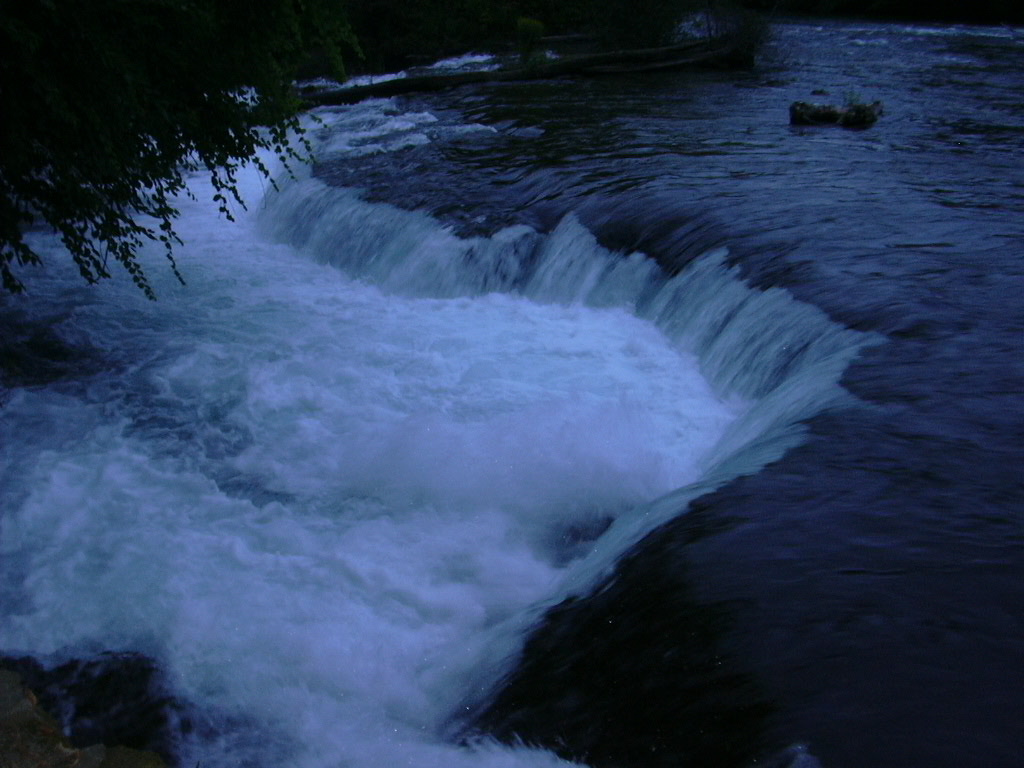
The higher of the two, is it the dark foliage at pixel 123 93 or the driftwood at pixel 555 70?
the dark foliage at pixel 123 93

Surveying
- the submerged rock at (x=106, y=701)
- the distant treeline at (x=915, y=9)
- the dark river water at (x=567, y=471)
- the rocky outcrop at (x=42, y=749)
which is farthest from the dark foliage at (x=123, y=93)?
the distant treeline at (x=915, y=9)

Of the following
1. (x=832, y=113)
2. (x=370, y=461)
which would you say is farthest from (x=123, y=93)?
(x=832, y=113)

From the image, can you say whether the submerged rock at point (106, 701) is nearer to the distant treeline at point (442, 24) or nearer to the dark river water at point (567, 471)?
the dark river water at point (567, 471)

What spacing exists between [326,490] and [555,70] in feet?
57.3

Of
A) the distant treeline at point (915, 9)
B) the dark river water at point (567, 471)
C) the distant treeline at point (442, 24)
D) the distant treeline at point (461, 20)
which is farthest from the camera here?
the distant treeline at point (442, 24)

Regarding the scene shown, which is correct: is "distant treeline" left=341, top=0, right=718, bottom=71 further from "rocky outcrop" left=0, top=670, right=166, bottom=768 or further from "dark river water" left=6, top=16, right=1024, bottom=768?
"rocky outcrop" left=0, top=670, right=166, bottom=768

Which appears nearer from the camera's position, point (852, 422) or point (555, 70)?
point (852, 422)

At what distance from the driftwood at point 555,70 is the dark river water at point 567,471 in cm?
944

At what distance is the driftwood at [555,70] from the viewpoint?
2153cm

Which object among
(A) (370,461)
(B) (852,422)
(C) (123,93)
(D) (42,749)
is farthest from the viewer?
(A) (370,461)

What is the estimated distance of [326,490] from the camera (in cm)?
654

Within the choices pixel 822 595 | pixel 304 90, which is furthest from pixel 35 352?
pixel 304 90

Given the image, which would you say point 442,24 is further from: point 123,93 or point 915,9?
point 123,93

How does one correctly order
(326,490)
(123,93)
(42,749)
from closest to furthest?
(42,749) → (123,93) → (326,490)
